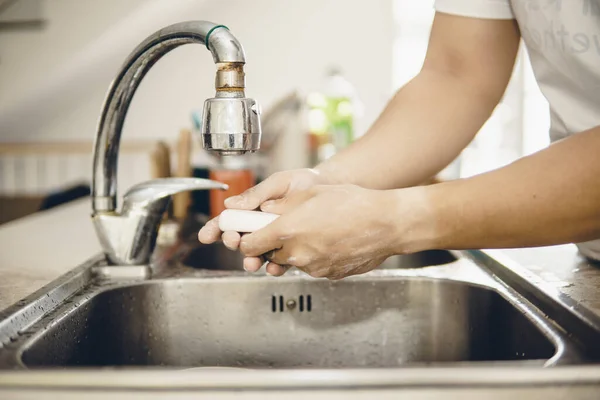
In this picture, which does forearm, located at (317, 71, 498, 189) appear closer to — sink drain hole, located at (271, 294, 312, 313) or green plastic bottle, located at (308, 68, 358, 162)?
sink drain hole, located at (271, 294, 312, 313)

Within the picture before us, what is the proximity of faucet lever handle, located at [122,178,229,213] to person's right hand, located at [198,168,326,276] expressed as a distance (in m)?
0.13

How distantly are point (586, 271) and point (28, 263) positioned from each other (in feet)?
2.84

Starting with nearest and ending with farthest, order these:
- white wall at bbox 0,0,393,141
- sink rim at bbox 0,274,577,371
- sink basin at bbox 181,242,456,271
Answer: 1. sink rim at bbox 0,274,577,371
2. sink basin at bbox 181,242,456,271
3. white wall at bbox 0,0,393,141

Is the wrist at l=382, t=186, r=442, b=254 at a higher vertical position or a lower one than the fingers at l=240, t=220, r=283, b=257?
higher

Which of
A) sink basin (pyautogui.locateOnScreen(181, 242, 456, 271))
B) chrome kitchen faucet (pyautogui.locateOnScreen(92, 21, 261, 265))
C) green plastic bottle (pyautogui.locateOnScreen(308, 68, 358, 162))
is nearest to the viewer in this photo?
chrome kitchen faucet (pyautogui.locateOnScreen(92, 21, 261, 265))

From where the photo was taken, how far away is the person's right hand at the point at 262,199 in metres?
0.80

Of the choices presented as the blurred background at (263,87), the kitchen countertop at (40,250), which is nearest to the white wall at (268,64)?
the blurred background at (263,87)

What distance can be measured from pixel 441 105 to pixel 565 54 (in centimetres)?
21

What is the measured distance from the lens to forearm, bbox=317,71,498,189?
3.25 feet

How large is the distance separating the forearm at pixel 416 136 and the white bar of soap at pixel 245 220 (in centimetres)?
19

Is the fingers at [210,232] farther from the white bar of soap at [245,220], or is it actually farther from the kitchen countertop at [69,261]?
the kitchen countertop at [69,261]

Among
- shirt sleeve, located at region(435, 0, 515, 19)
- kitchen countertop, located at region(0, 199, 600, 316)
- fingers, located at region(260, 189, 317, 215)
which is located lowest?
kitchen countertop, located at region(0, 199, 600, 316)

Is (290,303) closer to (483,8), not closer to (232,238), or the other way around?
(232,238)

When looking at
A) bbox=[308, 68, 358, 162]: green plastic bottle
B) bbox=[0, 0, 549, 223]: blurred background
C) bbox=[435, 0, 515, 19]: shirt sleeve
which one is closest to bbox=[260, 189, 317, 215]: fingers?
bbox=[435, 0, 515, 19]: shirt sleeve
